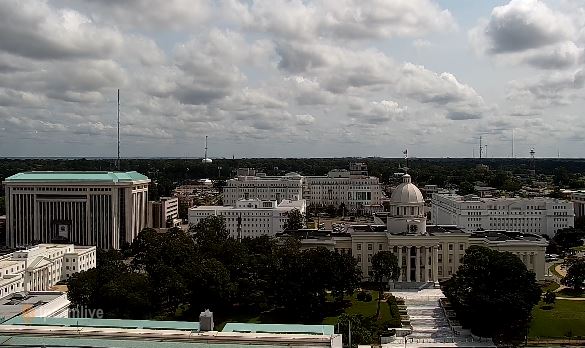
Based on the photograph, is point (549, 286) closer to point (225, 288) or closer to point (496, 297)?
point (496, 297)

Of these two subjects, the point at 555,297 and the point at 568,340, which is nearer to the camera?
the point at 568,340

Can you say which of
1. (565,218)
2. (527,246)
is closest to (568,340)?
(527,246)

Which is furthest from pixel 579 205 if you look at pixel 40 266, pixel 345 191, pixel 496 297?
pixel 40 266

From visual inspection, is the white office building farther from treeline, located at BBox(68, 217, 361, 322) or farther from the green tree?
the green tree

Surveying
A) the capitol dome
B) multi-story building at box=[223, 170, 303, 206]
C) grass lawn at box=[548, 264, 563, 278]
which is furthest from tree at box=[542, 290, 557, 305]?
multi-story building at box=[223, 170, 303, 206]

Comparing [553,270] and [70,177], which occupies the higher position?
[70,177]

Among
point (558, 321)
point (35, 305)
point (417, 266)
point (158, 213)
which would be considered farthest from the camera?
point (158, 213)

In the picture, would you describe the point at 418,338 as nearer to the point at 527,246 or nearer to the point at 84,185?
the point at 527,246
